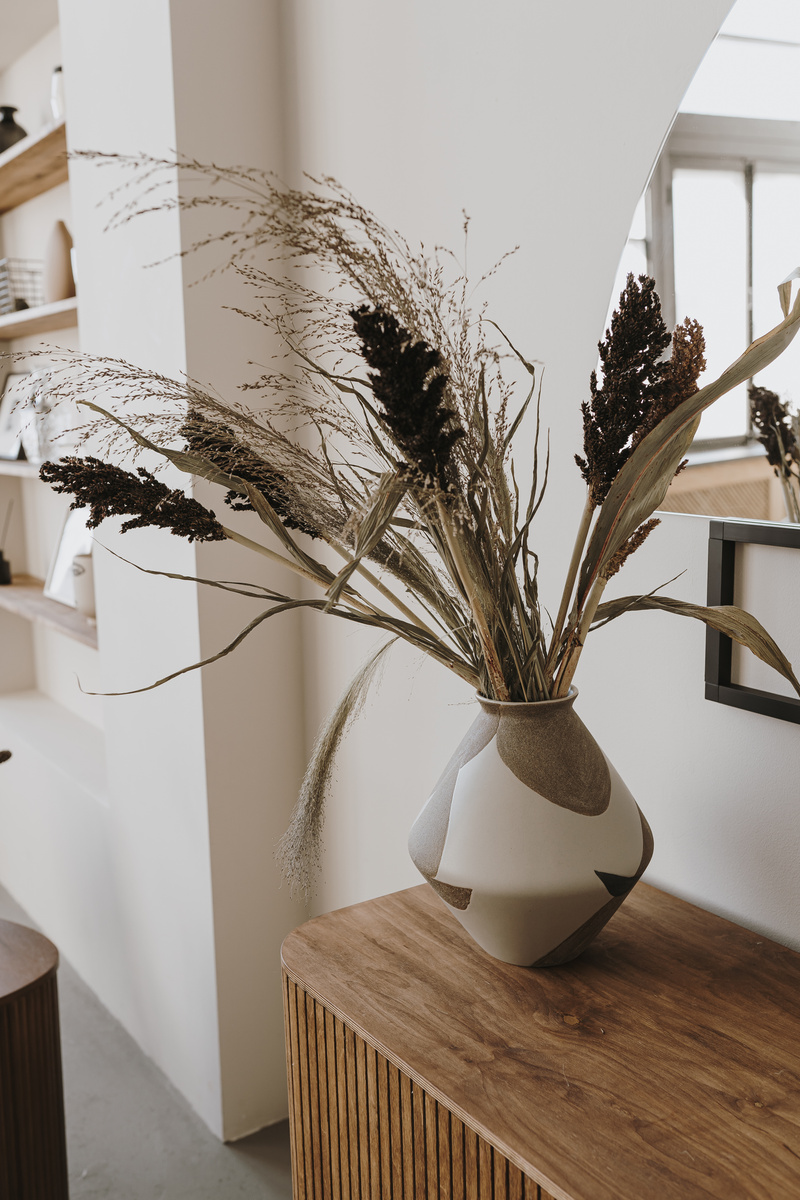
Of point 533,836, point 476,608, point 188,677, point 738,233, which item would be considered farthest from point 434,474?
point 188,677

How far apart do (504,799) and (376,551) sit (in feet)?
0.84

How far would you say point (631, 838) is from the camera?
935 millimetres

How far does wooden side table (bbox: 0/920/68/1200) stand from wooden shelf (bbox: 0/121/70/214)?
182cm

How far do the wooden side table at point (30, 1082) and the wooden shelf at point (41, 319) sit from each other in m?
1.48

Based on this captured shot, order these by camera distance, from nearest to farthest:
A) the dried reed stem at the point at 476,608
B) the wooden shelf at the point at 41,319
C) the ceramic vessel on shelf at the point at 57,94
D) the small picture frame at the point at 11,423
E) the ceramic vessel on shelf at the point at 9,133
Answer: the dried reed stem at the point at 476,608 → the wooden shelf at the point at 41,319 → the ceramic vessel on shelf at the point at 57,94 → the ceramic vessel on shelf at the point at 9,133 → the small picture frame at the point at 11,423

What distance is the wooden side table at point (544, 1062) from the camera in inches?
28.5

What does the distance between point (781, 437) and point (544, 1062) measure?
2.01 feet

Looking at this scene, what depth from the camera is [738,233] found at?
39.4 inches

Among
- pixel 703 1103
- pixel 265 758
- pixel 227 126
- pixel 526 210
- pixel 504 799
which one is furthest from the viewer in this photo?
pixel 265 758

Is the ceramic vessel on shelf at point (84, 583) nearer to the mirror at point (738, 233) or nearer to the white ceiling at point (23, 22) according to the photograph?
the white ceiling at point (23, 22)

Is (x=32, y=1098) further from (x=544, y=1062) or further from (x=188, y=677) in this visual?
(x=544, y=1062)

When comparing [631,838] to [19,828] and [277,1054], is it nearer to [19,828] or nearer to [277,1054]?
[277,1054]


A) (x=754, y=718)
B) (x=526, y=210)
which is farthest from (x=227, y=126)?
(x=754, y=718)

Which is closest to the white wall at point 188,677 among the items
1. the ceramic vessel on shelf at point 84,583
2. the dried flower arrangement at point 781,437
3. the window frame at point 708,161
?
the ceramic vessel on shelf at point 84,583
